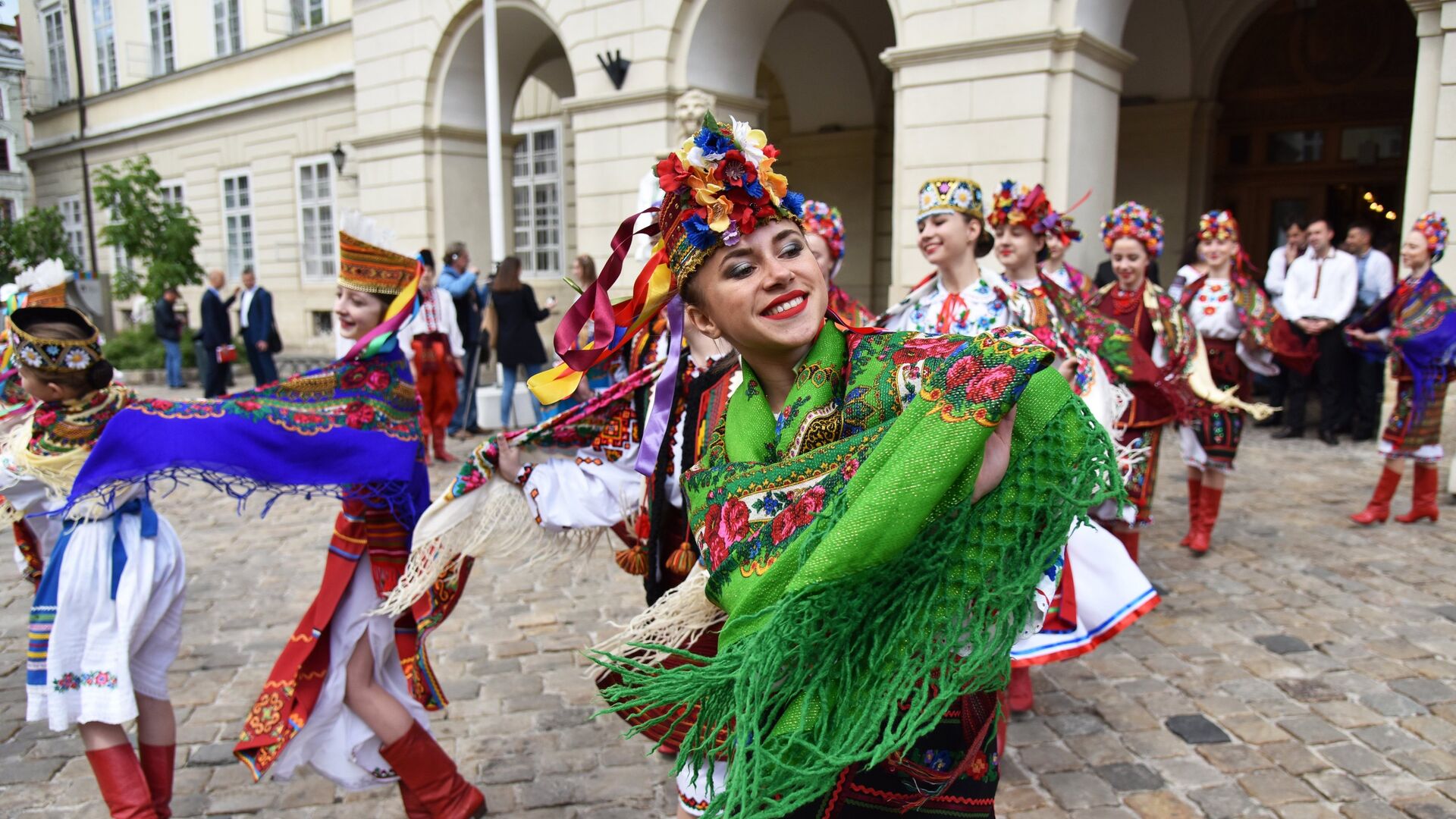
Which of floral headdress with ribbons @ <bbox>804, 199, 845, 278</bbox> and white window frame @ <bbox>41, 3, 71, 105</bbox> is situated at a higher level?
white window frame @ <bbox>41, 3, 71, 105</bbox>

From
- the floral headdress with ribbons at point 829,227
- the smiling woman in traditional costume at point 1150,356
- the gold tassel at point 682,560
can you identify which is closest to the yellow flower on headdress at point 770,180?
the gold tassel at point 682,560

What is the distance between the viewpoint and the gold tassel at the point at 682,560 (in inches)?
100

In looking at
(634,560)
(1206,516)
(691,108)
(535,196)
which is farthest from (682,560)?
(535,196)

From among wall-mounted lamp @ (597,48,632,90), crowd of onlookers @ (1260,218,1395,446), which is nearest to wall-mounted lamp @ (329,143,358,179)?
wall-mounted lamp @ (597,48,632,90)

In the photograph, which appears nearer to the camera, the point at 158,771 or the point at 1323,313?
the point at 158,771

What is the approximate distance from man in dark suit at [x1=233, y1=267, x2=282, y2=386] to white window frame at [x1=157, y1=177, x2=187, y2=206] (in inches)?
471

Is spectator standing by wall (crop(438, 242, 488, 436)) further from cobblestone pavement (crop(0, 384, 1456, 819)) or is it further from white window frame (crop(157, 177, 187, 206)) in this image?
white window frame (crop(157, 177, 187, 206))

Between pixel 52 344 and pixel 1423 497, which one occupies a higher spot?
pixel 52 344

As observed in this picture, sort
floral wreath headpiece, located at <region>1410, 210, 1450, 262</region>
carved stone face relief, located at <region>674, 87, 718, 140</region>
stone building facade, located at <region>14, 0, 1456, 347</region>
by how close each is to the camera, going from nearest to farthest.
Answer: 1. floral wreath headpiece, located at <region>1410, 210, 1450, 262</region>
2. carved stone face relief, located at <region>674, 87, 718, 140</region>
3. stone building facade, located at <region>14, 0, 1456, 347</region>

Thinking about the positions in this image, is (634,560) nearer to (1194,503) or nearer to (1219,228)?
(1194,503)

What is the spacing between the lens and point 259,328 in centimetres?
1220

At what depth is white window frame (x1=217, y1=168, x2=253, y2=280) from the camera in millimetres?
20539

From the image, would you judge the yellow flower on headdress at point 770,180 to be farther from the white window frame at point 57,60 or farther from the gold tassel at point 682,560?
the white window frame at point 57,60

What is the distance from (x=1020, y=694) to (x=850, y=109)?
43.5ft
